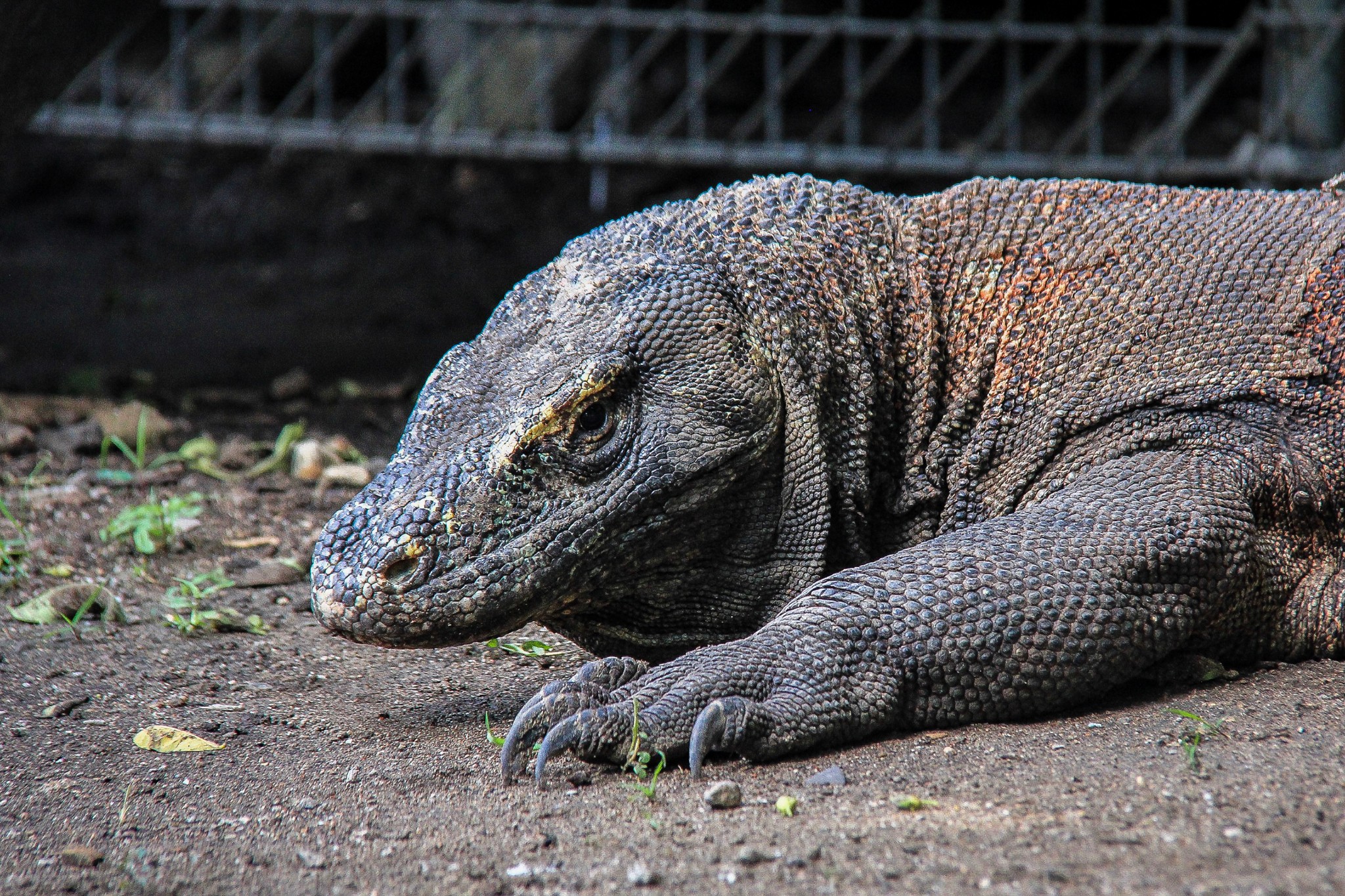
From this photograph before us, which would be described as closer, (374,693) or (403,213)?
(374,693)

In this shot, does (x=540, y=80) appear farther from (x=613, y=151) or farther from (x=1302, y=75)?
(x=1302, y=75)

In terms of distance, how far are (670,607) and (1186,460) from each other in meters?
1.37

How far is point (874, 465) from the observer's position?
3.76 m

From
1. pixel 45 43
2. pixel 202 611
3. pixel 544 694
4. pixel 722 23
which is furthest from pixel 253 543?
pixel 722 23

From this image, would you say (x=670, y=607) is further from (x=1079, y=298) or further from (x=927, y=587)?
(x=1079, y=298)

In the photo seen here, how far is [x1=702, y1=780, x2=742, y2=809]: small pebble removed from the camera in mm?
2777

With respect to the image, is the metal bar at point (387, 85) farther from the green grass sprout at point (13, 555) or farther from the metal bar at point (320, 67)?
the green grass sprout at point (13, 555)

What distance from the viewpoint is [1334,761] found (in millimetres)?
2814

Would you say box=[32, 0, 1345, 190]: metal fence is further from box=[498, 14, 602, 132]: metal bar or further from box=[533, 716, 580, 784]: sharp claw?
box=[533, 716, 580, 784]: sharp claw

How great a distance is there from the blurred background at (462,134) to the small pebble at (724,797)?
509 cm

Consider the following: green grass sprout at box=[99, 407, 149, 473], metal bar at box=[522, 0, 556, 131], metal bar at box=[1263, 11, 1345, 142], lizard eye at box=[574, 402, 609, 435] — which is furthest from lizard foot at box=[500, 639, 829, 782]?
metal bar at box=[522, 0, 556, 131]

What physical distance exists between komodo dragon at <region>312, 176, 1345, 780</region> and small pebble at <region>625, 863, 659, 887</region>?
40cm

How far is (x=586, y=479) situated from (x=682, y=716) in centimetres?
65

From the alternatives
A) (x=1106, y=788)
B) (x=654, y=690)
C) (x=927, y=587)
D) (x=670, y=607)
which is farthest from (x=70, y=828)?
(x=1106, y=788)
